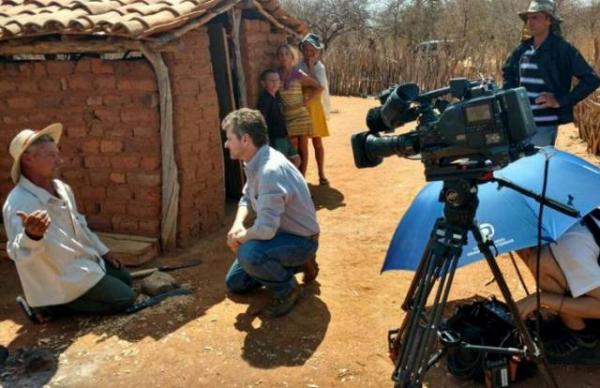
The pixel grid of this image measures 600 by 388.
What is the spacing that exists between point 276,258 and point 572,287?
180 cm

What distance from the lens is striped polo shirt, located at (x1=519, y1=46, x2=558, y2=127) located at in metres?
4.11

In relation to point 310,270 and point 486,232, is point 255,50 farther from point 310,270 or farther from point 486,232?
point 486,232

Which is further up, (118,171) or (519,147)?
(519,147)

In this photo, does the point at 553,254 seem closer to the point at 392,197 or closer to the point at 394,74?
the point at 392,197

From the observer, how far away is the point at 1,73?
16.8 ft

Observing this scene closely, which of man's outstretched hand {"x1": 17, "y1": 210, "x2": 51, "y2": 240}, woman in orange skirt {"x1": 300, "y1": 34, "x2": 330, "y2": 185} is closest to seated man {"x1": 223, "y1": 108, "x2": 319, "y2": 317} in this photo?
man's outstretched hand {"x1": 17, "y1": 210, "x2": 51, "y2": 240}

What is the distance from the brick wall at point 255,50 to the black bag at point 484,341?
12.8ft

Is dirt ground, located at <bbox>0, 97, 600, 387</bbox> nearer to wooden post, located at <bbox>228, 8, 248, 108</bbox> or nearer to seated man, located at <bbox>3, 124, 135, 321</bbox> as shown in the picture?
seated man, located at <bbox>3, 124, 135, 321</bbox>

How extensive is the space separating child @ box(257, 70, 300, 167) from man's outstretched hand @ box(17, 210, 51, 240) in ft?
10.0

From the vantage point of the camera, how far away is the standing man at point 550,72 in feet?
13.2

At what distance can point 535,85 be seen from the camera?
4.18 meters

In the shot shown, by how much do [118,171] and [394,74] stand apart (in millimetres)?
11588

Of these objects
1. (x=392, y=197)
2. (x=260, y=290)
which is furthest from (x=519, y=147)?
(x=392, y=197)

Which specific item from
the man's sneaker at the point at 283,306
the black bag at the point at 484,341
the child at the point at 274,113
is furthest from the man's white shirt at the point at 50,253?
the child at the point at 274,113
